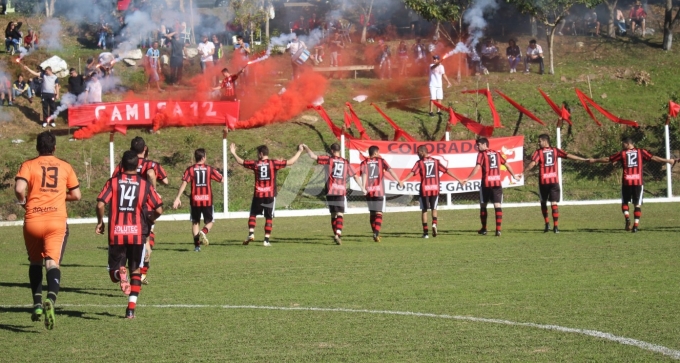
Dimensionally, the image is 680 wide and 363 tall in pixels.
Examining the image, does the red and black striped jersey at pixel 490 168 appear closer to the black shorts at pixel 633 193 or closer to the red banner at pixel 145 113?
the black shorts at pixel 633 193

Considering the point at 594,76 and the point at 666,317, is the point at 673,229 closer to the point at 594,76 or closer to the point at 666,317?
the point at 666,317

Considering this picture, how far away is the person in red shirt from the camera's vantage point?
33188mm

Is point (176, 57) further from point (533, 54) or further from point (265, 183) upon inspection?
point (265, 183)

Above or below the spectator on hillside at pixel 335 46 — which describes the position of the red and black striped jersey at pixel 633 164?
below

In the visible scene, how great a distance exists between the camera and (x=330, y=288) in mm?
11859

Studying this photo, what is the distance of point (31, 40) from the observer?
36.5 meters

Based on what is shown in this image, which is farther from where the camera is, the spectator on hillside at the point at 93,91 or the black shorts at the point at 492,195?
the spectator on hillside at the point at 93,91

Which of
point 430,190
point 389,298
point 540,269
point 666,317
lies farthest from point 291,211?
point 666,317

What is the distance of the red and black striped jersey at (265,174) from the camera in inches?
720

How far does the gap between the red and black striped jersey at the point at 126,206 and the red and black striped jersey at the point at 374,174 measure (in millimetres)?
9182

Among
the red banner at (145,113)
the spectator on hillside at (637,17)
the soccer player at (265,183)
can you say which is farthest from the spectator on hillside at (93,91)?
the spectator on hillside at (637,17)

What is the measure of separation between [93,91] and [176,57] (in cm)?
453

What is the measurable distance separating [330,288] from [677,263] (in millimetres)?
5240

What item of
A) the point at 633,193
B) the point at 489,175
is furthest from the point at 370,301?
the point at 633,193
